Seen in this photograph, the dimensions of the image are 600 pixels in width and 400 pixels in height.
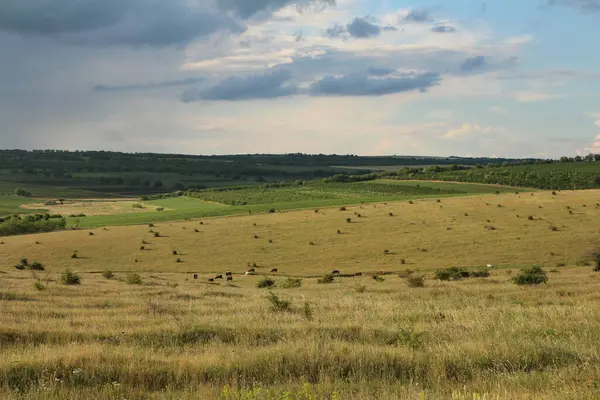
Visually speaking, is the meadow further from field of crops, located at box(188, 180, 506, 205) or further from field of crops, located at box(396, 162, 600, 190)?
field of crops, located at box(396, 162, 600, 190)

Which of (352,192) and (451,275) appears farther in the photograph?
(352,192)

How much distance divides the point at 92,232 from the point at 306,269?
4183 centimetres

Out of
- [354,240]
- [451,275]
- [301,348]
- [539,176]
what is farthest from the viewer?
[539,176]

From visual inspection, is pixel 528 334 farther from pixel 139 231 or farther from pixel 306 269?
pixel 139 231

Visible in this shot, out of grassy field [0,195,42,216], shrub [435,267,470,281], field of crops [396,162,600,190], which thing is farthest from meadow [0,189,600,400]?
grassy field [0,195,42,216]

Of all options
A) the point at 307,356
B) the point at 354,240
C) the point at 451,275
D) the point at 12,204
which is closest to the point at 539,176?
the point at 354,240

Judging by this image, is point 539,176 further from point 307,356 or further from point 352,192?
point 307,356

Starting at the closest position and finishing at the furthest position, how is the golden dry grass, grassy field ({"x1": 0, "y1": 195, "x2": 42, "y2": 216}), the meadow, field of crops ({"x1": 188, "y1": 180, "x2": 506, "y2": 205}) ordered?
the meadow, the golden dry grass, field of crops ({"x1": 188, "y1": 180, "x2": 506, "y2": 205}), grassy field ({"x1": 0, "y1": 195, "x2": 42, "y2": 216})

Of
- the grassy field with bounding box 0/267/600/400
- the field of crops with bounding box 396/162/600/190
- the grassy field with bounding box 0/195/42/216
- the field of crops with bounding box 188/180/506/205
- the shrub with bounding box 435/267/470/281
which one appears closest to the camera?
the grassy field with bounding box 0/267/600/400

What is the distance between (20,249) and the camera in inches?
3115

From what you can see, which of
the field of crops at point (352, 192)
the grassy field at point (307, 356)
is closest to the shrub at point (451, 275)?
the grassy field at point (307, 356)

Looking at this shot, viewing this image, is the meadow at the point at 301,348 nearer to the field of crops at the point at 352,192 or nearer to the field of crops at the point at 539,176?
the field of crops at the point at 352,192

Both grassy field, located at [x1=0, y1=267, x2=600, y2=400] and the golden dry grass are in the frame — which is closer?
grassy field, located at [x1=0, y1=267, x2=600, y2=400]

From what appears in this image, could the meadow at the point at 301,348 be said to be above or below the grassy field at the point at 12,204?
above
